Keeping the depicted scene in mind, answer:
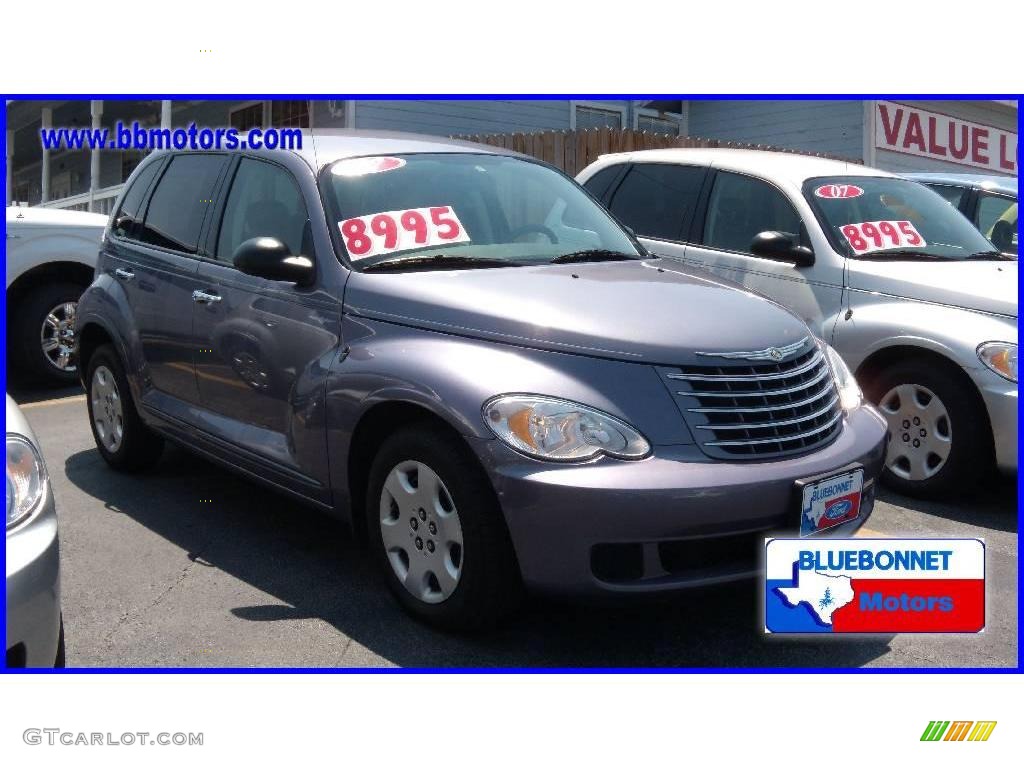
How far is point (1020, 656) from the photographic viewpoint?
321cm

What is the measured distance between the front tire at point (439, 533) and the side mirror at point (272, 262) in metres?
0.81

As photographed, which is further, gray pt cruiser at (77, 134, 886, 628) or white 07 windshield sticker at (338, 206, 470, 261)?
white 07 windshield sticker at (338, 206, 470, 261)

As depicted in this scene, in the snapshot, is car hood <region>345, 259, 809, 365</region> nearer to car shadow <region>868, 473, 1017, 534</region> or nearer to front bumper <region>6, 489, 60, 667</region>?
front bumper <region>6, 489, 60, 667</region>

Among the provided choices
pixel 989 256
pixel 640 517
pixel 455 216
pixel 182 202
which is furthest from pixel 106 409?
pixel 989 256

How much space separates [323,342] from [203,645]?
112 cm

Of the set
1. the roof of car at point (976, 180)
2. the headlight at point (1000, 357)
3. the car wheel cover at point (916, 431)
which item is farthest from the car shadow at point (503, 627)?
the roof of car at point (976, 180)

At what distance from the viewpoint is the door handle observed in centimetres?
432

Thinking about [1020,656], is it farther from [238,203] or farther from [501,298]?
[238,203]

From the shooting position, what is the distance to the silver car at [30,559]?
2.45 m

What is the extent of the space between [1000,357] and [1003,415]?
0.26 meters

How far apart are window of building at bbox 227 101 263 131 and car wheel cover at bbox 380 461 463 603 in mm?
1727

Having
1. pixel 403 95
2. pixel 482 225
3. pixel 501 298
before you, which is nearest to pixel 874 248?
pixel 482 225

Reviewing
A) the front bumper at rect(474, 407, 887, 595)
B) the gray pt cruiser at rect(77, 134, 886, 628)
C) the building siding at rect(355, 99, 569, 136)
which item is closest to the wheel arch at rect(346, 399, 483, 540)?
the gray pt cruiser at rect(77, 134, 886, 628)

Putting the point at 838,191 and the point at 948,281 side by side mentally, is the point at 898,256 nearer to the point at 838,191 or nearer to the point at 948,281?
the point at 948,281
